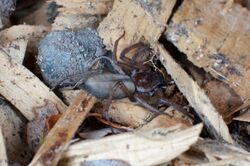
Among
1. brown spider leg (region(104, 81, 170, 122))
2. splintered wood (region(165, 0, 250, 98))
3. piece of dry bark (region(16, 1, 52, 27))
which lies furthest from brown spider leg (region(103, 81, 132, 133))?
piece of dry bark (region(16, 1, 52, 27))

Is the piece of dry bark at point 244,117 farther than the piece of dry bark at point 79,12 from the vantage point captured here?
No

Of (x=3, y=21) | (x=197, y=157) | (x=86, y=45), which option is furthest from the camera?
Answer: (x=3, y=21)

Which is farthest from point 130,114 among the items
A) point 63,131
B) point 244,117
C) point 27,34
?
point 27,34

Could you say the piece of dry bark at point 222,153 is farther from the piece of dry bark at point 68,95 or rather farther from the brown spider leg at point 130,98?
the piece of dry bark at point 68,95

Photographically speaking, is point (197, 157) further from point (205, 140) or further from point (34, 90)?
point (34, 90)

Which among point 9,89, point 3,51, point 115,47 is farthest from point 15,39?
point 115,47

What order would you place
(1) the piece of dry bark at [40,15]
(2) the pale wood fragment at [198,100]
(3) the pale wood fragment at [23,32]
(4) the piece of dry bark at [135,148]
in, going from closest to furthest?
1. (4) the piece of dry bark at [135,148]
2. (2) the pale wood fragment at [198,100]
3. (3) the pale wood fragment at [23,32]
4. (1) the piece of dry bark at [40,15]

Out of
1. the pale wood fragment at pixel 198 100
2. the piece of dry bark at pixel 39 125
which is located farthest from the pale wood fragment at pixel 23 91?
the pale wood fragment at pixel 198 100
